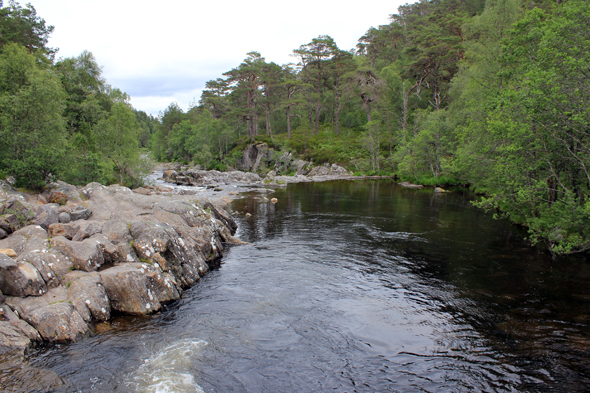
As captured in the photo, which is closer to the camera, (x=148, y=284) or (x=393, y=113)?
(x=148, y=284)

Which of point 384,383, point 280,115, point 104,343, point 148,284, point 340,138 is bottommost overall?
point 384,383

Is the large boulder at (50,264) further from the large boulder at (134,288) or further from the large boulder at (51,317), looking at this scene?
the large boulder at (134,288)

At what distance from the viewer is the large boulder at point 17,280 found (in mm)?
11156

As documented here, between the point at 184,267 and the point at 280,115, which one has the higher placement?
the point at 280,115

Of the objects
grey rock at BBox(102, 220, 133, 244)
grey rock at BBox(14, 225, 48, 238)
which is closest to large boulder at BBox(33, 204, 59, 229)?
grey rock at BBox(14, 225, 48, 238)

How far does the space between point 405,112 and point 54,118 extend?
65.7 m

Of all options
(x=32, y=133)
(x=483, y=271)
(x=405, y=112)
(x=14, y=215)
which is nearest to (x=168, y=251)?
(x=14, y=215)

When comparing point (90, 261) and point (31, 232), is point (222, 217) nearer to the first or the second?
point (90, 261)

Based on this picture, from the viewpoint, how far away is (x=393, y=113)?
80.4m

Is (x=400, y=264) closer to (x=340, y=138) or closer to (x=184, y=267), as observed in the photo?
(x=184, y=267)

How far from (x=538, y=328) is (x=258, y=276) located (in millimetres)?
12278

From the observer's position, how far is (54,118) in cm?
2978

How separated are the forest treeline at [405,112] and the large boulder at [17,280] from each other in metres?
18.9

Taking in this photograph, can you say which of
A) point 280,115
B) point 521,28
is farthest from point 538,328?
point 280,115
